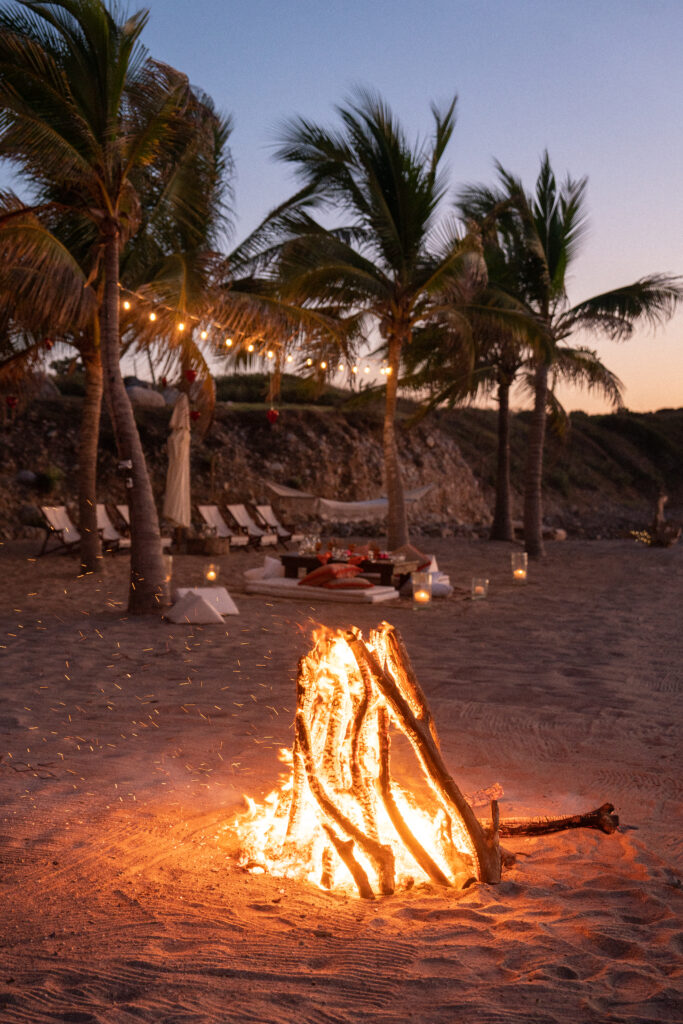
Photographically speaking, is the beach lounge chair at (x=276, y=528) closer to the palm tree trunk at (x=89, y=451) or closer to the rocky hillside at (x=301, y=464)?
the rocky hillside at (x=301, y=464)

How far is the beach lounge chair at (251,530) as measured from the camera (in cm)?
1791

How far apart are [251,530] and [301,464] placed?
791 cm

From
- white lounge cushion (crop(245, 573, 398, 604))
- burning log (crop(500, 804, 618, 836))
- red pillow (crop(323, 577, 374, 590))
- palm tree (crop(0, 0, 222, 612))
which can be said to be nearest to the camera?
burning log (crop(500, 804, 618, 836))

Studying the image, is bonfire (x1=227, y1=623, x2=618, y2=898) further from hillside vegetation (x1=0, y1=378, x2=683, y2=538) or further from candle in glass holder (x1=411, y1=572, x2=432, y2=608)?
hillside vegetation (x1=0, y1=378, x2=683, y2=538)

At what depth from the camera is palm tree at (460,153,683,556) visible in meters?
15.7

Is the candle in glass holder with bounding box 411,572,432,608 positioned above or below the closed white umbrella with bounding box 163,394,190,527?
below

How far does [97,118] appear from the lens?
27.8 ft

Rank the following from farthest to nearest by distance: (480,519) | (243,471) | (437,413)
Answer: (437,413)
(480,519)
(243,471)

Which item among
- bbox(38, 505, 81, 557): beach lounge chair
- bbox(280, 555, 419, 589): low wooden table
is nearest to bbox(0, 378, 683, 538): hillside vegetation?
bbox(38, 505, 81, 557): beach lounge chair

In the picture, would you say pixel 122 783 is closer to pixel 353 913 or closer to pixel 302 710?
pixel 302 710

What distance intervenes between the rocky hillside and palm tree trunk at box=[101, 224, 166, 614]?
1086 cm

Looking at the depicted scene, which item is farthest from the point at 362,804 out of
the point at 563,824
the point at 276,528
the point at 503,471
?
the point at 503,471

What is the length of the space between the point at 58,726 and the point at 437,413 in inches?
1316

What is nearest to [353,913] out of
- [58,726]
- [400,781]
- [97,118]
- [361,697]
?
[361,697]
